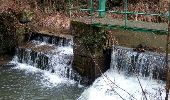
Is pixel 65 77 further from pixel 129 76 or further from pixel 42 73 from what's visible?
pixel 129 76

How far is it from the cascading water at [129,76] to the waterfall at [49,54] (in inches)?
44.4

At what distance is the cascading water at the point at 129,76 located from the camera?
30.0ft

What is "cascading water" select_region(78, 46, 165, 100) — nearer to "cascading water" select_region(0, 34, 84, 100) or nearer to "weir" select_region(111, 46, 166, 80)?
"weir" select_region(111, 46, 166, 80)

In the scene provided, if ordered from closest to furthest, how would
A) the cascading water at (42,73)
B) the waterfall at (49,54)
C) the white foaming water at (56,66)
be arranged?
the cascading water at (42,73)
the white foaming water at (56,66)
the waterfall at (49,54)

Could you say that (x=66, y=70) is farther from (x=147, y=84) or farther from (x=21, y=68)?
(x=147, y=84)

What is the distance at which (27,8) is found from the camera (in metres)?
14.1

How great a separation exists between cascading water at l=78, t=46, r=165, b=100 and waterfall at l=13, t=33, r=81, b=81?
3.70 ft

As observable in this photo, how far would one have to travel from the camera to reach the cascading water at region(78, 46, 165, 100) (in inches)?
360

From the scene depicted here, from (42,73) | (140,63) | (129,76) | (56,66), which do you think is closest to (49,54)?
(56,66)

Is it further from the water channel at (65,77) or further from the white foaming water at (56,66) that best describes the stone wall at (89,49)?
the white foaming water at (56,66)

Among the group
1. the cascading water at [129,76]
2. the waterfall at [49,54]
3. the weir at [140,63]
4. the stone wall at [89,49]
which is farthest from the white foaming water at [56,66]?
the weir at [140,63]

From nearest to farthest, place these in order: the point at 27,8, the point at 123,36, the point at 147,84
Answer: the point at 147,84 → the point at 123,36 → the point at 27,8

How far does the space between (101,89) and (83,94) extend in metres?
0.51

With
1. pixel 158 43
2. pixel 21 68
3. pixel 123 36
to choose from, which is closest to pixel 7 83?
pixel 21 68
